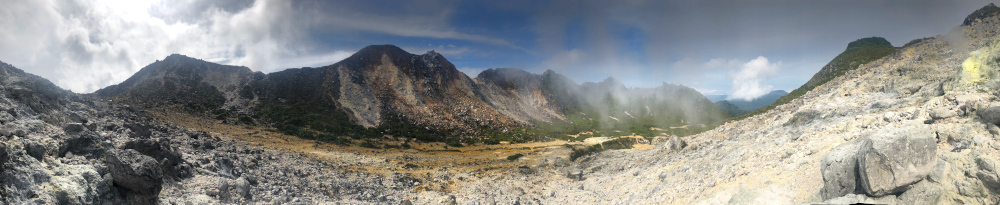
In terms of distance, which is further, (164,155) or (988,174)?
(164,155)

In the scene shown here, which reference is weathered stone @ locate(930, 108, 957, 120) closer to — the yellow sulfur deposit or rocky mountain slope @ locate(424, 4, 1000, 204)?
rocky mountain slope @ locate(424, 4, 1000, 204)

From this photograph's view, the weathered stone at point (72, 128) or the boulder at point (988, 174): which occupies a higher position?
the weathered stone at point (72, 128)

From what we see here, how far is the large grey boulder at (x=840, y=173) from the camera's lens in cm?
732

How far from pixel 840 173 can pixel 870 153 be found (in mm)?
952

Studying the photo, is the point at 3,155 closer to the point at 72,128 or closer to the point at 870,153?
the point at 72,128

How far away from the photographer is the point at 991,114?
23.9 ft

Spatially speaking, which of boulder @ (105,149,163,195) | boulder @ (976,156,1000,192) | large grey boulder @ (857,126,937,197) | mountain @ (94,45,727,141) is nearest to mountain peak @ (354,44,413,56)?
mountain @ (94,45,727,141)

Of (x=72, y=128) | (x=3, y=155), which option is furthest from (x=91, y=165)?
(x=3, y=155)

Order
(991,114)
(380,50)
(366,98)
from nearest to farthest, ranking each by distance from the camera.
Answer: (991,114), (366,98), (380,50)

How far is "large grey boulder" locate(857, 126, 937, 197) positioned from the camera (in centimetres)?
654

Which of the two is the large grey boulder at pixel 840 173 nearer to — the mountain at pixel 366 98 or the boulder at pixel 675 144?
the boulder at pixel 675 144

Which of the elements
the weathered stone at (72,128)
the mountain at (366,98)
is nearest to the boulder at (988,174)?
the weathered stone at (72,128)

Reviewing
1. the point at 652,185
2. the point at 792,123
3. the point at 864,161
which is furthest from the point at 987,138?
the point at 652,185

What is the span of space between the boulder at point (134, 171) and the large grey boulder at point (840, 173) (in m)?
17.1
